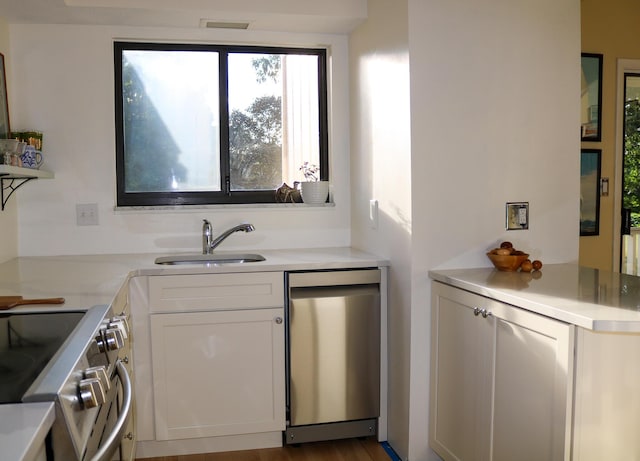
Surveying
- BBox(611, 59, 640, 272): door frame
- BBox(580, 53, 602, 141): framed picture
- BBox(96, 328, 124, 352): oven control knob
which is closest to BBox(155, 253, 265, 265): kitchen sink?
BBox(96, 328, 124, 352): oven control knob

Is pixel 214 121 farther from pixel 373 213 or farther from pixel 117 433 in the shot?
pixel 117 433

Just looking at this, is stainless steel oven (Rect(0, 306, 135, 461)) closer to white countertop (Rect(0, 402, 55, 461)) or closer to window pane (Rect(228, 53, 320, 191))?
white countertop (Rect(0, 402, 55, 461))

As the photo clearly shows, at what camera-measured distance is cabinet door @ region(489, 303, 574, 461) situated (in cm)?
165

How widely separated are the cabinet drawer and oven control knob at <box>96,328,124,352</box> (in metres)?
1.25

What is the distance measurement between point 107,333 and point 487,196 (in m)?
1.73

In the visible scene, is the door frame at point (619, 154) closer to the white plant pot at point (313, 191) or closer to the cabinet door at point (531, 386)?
the white plant pot at point (313, 191)

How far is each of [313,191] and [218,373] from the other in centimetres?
112

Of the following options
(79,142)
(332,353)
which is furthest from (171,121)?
(332,353)

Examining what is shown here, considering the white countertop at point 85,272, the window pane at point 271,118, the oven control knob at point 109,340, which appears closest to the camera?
the white countertop at point 85,272

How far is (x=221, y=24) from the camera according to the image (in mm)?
3004

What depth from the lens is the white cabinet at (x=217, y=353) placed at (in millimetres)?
2541

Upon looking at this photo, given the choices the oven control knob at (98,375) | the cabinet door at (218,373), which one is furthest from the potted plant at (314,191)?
the oven control knob at (98,375)

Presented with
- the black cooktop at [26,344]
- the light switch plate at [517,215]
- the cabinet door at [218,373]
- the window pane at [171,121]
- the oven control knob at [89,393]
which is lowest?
the cabinet door at [218,373]

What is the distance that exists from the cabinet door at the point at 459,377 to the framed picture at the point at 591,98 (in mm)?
1722
